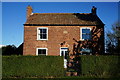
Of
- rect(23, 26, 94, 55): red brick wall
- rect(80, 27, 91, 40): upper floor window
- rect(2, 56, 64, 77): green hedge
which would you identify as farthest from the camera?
rect(80, 27, 91, 40): upper floor window

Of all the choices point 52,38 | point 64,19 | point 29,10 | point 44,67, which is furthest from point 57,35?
point 44,67

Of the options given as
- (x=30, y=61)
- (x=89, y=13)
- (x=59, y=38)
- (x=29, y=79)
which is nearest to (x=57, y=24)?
(x=59, y=38)

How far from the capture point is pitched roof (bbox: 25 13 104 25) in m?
26.8

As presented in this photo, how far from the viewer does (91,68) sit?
59.7 feet

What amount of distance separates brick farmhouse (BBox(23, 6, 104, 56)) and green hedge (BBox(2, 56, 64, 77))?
777 centimetres

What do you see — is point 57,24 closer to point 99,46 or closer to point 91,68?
→ point 99,46

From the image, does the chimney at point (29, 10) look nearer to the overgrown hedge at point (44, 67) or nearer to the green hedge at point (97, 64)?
the overgrown hedge at point (44, 67)

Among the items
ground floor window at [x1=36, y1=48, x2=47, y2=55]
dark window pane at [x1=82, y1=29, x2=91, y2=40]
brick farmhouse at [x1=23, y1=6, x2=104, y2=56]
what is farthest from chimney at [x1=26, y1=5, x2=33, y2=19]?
dark window pane at [x1=82, y1=29, x2=91, y2=40]

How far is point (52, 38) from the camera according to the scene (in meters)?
26.0

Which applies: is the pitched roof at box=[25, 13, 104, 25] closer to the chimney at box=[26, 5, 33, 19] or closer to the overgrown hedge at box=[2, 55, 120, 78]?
the chimney at box=[26, 5, 33, 19]

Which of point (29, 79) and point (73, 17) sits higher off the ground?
point (73, 17)

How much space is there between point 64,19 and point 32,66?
12.1m

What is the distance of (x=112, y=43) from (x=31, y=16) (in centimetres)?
1393

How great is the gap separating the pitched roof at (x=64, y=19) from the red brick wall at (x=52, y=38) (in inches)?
34.7
